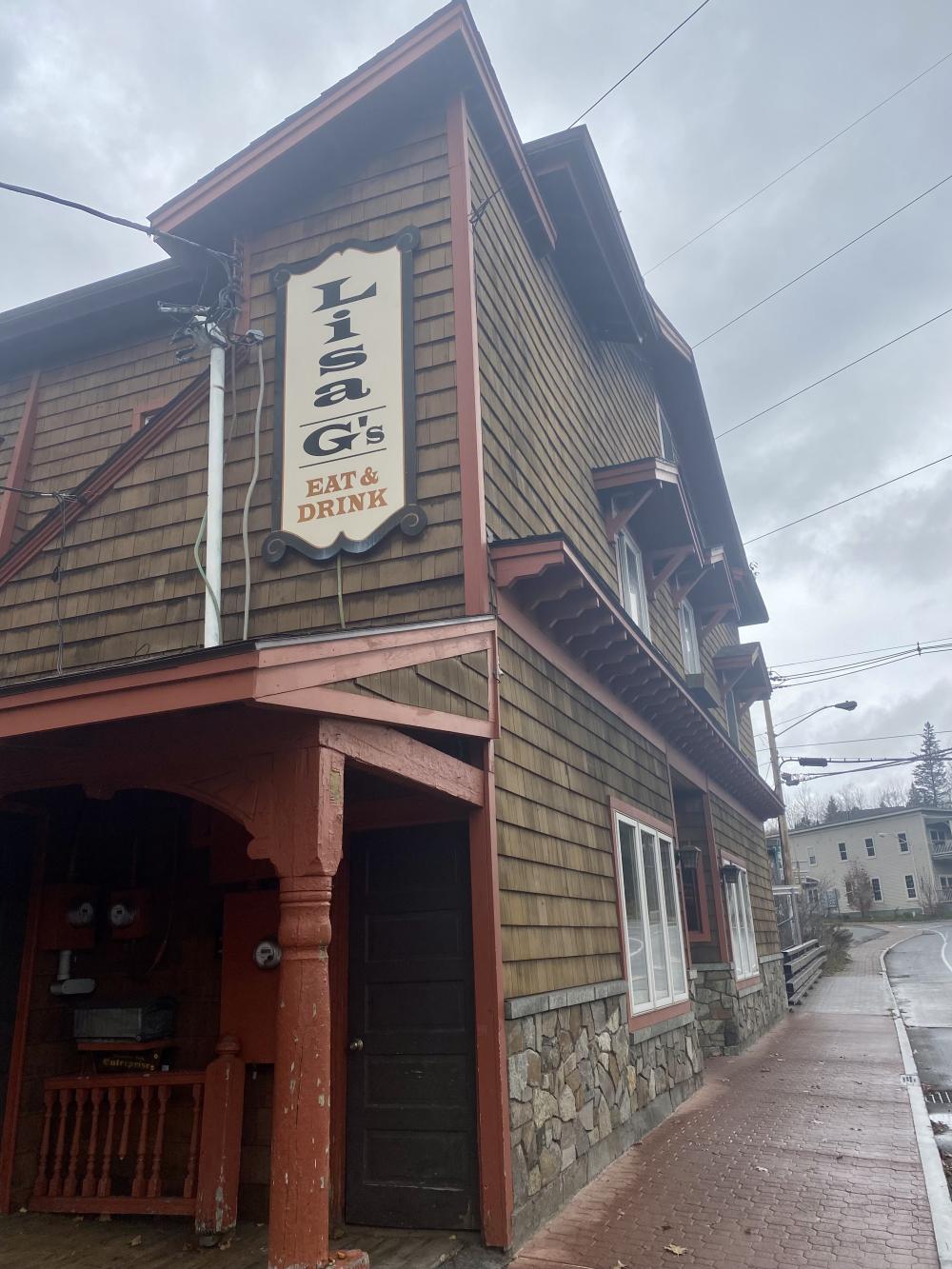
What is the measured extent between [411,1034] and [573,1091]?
1558 mm

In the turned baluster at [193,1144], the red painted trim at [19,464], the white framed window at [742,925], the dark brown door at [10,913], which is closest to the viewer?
the turned baluster at [193,1144]

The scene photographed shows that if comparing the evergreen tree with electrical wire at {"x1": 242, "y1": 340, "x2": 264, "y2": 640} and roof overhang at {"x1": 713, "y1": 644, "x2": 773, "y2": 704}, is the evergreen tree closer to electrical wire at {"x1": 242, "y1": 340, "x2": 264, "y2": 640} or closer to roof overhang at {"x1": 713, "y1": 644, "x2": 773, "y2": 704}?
roof overhang at {"x1": 713, "y1": 644, "x2": 773, "y2": 704}

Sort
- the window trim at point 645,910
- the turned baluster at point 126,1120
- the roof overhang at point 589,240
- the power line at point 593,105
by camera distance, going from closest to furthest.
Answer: the turned baluster at point 126,1120, the power line at point 593,105, the window trim at point 645,910, the roof overhang at point 589,240

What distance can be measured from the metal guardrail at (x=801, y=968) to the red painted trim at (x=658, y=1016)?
35.6 feet

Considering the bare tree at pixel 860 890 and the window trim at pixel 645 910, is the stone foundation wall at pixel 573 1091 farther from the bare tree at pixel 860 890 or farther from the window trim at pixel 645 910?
the bare tree at pixel 860 890

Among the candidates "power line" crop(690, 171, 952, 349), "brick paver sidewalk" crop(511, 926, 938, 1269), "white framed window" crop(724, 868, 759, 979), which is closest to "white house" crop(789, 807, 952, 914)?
"white framed window" crop(724, 868, 759, 979)

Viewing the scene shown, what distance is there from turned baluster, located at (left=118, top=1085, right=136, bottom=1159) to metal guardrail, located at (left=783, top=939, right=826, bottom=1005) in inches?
641

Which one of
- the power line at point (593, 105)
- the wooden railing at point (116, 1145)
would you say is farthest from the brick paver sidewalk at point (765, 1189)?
the power line at point (593, 105)

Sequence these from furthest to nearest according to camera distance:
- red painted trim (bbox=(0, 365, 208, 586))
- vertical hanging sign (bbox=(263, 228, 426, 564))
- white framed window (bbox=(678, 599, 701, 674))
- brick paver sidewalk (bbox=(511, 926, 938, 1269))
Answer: white framed window (bbox=(678, 599, 701, 674)) < red painted trim (bbox=(0, 365, 208, 586)) < vertical hanging sign (bbox=(263, 228, 426, 564)) < brick paver sidewalk (bbox=(511, 926, 938, 1269))

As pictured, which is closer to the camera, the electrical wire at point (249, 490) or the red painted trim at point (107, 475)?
the electrical wire at point (249, 490)

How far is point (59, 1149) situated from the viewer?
18.5ft

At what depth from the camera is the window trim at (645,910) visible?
7.85 metres

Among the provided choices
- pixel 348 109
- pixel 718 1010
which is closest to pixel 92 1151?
pixel 348 109

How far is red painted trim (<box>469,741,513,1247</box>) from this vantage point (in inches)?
188
